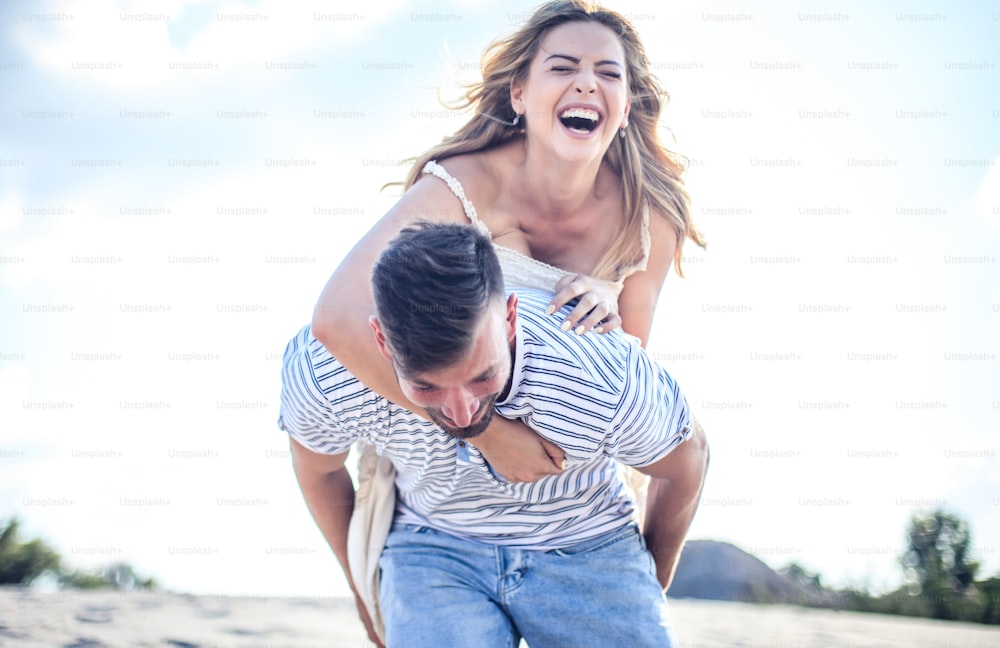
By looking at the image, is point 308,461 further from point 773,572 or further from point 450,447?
point 773,572

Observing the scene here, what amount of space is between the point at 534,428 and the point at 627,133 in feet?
5.97

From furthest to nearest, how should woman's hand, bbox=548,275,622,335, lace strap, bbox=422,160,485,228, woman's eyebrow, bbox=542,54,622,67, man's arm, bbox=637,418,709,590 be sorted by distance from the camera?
woman's eyebrow, bbox=542,54,622,67
lace strap, bbox=422,160,485,228
man's arm, bbox=637,418,709,590
woman's hand, bbox=548,275,622,335

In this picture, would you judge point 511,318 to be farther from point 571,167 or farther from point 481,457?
point 571,167

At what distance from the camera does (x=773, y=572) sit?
27.2 feet

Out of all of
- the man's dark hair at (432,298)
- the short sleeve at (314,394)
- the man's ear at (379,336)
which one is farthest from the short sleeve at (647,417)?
the short sleeve at (314,394)

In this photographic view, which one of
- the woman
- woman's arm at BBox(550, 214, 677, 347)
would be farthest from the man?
the woman

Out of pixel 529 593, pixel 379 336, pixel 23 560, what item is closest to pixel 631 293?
pixel 529 593

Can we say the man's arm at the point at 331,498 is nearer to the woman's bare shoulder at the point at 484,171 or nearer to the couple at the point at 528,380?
the couple at the point at 528,380

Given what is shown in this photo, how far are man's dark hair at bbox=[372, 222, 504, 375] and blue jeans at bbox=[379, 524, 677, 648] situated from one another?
878 mm

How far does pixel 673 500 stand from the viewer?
11.6 feet

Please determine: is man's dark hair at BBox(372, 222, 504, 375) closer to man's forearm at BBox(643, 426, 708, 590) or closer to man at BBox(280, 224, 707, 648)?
man at BBox(280, 224, 707, 648)

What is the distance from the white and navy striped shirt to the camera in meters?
2.83

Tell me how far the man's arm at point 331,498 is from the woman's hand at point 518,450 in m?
0.77

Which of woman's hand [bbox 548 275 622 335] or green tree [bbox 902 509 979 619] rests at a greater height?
woman's hand [bbox 548 275 622 335]
